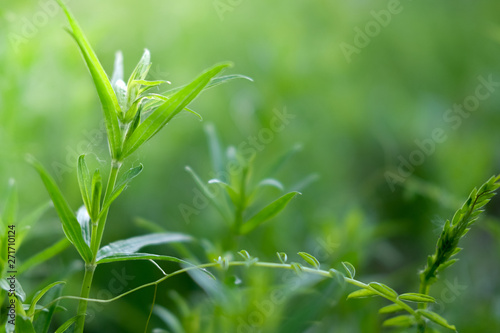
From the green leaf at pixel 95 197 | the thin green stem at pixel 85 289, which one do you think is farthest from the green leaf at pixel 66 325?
the green leaf at pixel 95 197

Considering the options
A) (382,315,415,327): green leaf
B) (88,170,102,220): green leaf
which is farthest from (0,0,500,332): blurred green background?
(88,170,102,220): green leaf

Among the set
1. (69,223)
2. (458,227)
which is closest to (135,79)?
(69,223)

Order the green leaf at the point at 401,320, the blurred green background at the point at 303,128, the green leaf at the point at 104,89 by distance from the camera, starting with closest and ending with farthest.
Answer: the green leaf at the point at 104,89 < the green leaf at the point at 401,320 < the blurred green background at the point at 303,128

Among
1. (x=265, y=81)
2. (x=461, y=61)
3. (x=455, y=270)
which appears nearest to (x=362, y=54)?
(x=461, y=61)

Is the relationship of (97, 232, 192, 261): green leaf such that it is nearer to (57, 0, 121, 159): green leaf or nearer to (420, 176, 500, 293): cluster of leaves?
(57, 0, 121, 159): green leaf

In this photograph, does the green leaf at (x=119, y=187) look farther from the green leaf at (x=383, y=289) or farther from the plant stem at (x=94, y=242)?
the green leaf at (x=383, y=289)

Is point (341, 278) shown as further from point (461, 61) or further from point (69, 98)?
point (461, 61)
